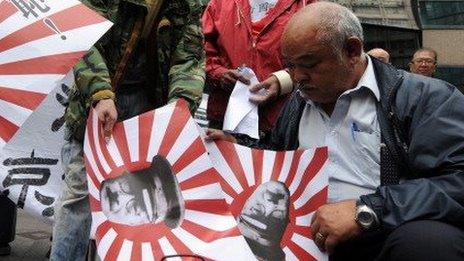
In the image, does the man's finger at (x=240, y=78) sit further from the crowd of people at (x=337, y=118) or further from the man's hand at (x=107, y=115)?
the man's hand at (x=107, y=115)

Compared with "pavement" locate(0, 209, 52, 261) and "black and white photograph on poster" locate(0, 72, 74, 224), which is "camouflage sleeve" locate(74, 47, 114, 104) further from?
"pavement" locate(0, 209, 52, 261)

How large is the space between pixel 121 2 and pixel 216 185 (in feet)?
2.92

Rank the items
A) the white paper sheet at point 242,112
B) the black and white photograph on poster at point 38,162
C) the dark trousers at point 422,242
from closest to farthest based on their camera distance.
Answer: the dark trousers at point 422,242
the white paper sheet at point 242,112
the black and white photograph on poster at point 38,162

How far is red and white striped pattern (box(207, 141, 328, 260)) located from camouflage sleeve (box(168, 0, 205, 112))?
386 mm

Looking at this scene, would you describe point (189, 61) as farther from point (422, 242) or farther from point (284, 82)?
point (422, 242)

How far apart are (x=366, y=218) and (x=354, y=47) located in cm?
50

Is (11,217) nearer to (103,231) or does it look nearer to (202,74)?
(202,74)

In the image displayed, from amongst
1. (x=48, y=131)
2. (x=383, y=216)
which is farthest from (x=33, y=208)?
(x=383, y=216)

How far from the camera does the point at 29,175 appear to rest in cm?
357

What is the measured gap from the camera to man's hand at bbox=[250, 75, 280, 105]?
3010 mm

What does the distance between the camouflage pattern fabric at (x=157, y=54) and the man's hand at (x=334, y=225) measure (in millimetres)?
765

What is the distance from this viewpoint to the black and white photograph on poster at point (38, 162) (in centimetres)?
356

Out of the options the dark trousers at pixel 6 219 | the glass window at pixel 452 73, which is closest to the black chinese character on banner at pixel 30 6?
the dark trousers at pixel 6 219

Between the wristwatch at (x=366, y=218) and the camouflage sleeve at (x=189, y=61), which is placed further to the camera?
the camouflage sleeve at (x=189, y=61)
